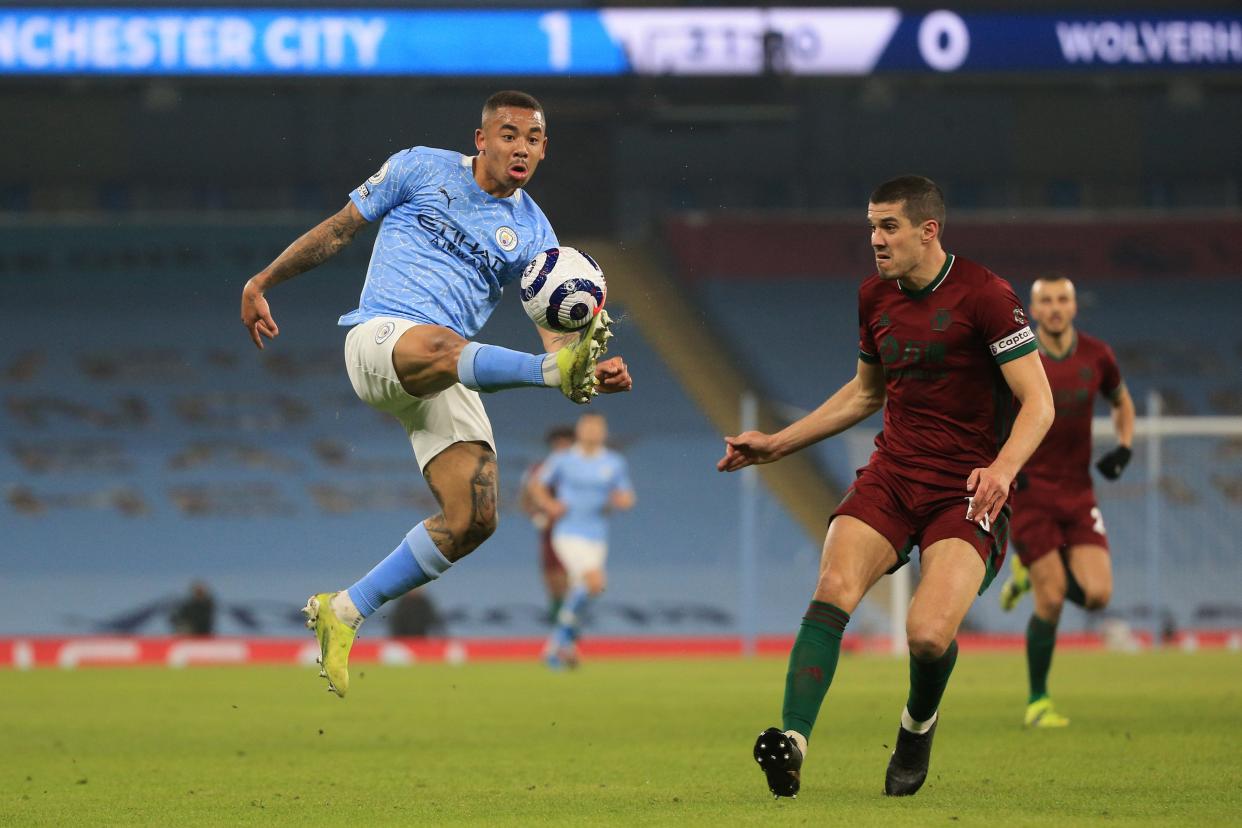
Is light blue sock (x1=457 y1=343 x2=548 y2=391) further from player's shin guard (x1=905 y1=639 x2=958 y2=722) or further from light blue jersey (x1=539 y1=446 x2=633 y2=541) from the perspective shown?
Result: light blue jersey (x1=539 y1=446 x2=633 y2=541)

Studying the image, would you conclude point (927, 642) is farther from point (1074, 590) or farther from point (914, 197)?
point (1074, 590)

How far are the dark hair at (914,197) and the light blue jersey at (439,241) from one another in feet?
4.73

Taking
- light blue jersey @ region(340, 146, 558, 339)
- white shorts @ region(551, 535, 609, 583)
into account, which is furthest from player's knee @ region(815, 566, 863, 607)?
white shorts @ region(551, 535, 609, 583)

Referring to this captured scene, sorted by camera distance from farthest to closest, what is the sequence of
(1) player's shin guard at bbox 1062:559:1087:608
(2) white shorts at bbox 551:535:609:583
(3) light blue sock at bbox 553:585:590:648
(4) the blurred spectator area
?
(4) the blurred spectator area
(2) white shorts at bbox 551:535:609:583
(3) light blue sock at bbox 553:585:590:648
(1) player's shin guard at bbox 1062:559:1087:608

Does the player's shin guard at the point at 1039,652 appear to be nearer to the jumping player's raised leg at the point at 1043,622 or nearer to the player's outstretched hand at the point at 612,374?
the jumping player's raised leg at the point at 1043,622

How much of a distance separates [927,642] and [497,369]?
5.89ft

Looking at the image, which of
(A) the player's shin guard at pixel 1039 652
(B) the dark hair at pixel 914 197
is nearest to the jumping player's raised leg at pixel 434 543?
(B) the dark hair at pixel 914 197

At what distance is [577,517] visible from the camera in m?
17.0

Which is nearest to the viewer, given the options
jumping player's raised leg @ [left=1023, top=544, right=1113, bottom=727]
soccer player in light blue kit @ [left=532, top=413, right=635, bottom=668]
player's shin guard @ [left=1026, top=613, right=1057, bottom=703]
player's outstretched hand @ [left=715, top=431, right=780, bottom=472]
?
player's outstretched hand @ [left=715, top=431, right=780, bottom=472]

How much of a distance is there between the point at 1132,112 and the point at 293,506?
44.9 ft

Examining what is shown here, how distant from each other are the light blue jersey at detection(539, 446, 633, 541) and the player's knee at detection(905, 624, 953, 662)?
34.3ft

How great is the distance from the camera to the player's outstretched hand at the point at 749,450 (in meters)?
6.64

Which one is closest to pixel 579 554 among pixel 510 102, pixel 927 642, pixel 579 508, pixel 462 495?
pixel 579 508

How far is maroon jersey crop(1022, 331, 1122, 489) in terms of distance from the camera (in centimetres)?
1012
